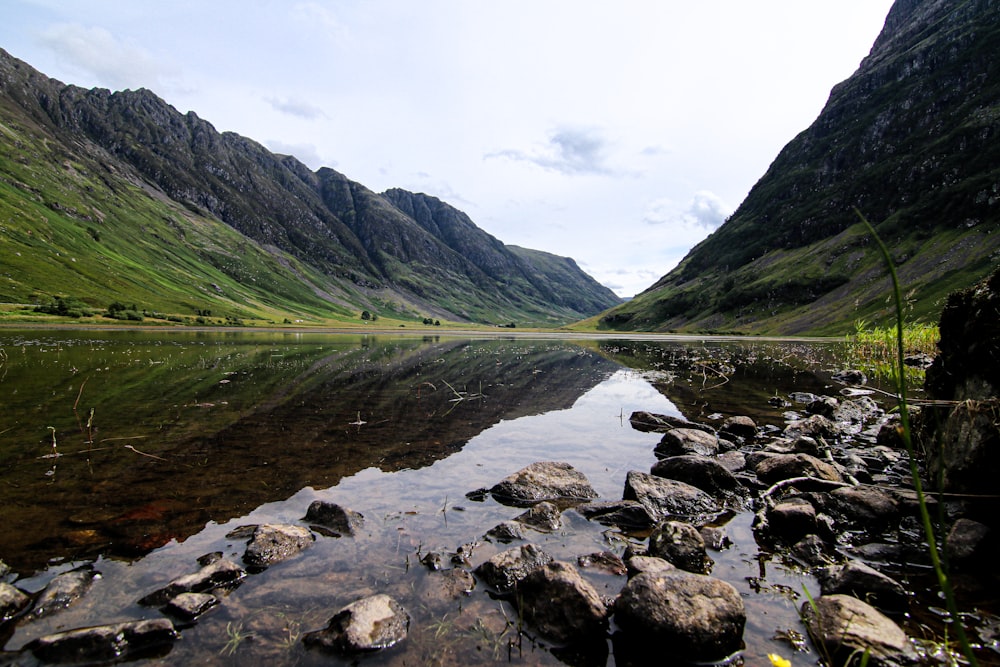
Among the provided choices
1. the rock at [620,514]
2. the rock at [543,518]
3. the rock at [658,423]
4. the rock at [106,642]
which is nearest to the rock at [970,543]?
the rock at [620,514]

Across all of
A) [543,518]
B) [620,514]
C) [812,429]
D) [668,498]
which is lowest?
[543,518]

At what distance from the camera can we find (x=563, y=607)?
9.40 meters

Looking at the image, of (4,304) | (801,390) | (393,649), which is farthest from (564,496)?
(4,304)

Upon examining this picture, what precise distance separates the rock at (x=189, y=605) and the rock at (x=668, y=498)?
35.1 ft

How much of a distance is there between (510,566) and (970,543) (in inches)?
394

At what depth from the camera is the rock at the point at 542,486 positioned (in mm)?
15273

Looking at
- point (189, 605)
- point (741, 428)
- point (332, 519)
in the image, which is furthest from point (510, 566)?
point (741, 428)

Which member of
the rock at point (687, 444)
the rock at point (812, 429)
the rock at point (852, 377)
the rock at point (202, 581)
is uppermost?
the rock at point (852, 377)

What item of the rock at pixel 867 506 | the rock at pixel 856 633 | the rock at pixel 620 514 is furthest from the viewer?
the rock at pixel 620 514

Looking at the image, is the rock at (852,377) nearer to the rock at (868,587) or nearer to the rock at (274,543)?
the rock at (868,587)

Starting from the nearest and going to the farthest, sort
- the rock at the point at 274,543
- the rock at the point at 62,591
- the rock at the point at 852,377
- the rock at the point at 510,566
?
the rock at the point at 62,591
the rock at the point at 510,566
the rock at the point at 274,543
the rock at the point at 852,377

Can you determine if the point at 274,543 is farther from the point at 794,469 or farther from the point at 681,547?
the point at 794,469

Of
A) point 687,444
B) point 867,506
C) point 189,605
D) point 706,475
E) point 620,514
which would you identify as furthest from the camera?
point 687,444

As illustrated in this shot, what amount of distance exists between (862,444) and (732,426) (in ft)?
16.5
